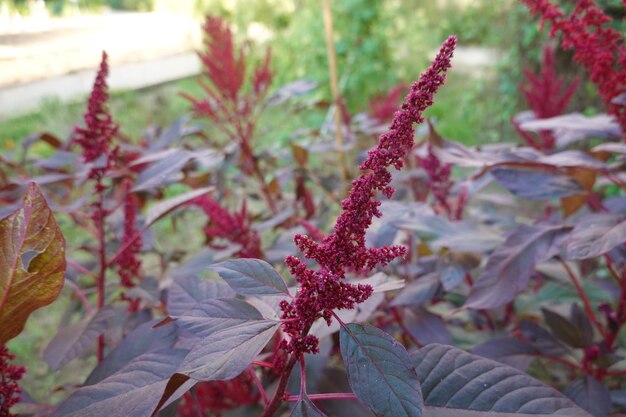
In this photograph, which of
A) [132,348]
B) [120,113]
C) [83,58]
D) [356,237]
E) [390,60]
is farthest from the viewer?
[83,58]

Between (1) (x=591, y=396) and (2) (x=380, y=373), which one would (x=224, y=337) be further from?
(1) (x=591, y=396)

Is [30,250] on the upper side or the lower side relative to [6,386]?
upper

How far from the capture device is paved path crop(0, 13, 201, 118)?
6.49m

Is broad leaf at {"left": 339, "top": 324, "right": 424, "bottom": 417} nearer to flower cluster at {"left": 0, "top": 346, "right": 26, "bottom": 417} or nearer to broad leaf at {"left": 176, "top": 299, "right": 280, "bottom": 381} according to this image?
broad leaf at {"left": 176, "top": 299, "right": 280, "bottom": 381}

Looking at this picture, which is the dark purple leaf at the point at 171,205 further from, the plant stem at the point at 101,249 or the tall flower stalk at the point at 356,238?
the tall flower stalk at the point at 356,238

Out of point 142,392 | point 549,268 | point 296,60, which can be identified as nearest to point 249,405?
point 142,392

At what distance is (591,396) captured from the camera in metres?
0.75

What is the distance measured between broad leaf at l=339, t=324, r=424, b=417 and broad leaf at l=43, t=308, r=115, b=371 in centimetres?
42

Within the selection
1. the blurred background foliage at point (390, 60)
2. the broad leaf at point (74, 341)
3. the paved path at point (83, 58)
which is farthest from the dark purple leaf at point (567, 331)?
the paved path at point (83, 58)

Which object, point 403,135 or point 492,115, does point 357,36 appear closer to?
point 492,115

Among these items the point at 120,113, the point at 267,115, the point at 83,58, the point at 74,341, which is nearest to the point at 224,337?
the point at 74,341

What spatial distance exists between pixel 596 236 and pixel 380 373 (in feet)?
1.46

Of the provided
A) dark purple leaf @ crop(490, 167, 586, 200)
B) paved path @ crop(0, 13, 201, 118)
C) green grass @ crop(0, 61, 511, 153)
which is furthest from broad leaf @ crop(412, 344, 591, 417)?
paved path @ crop(0, 13, 201, 118)

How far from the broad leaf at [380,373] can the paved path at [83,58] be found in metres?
5.43
